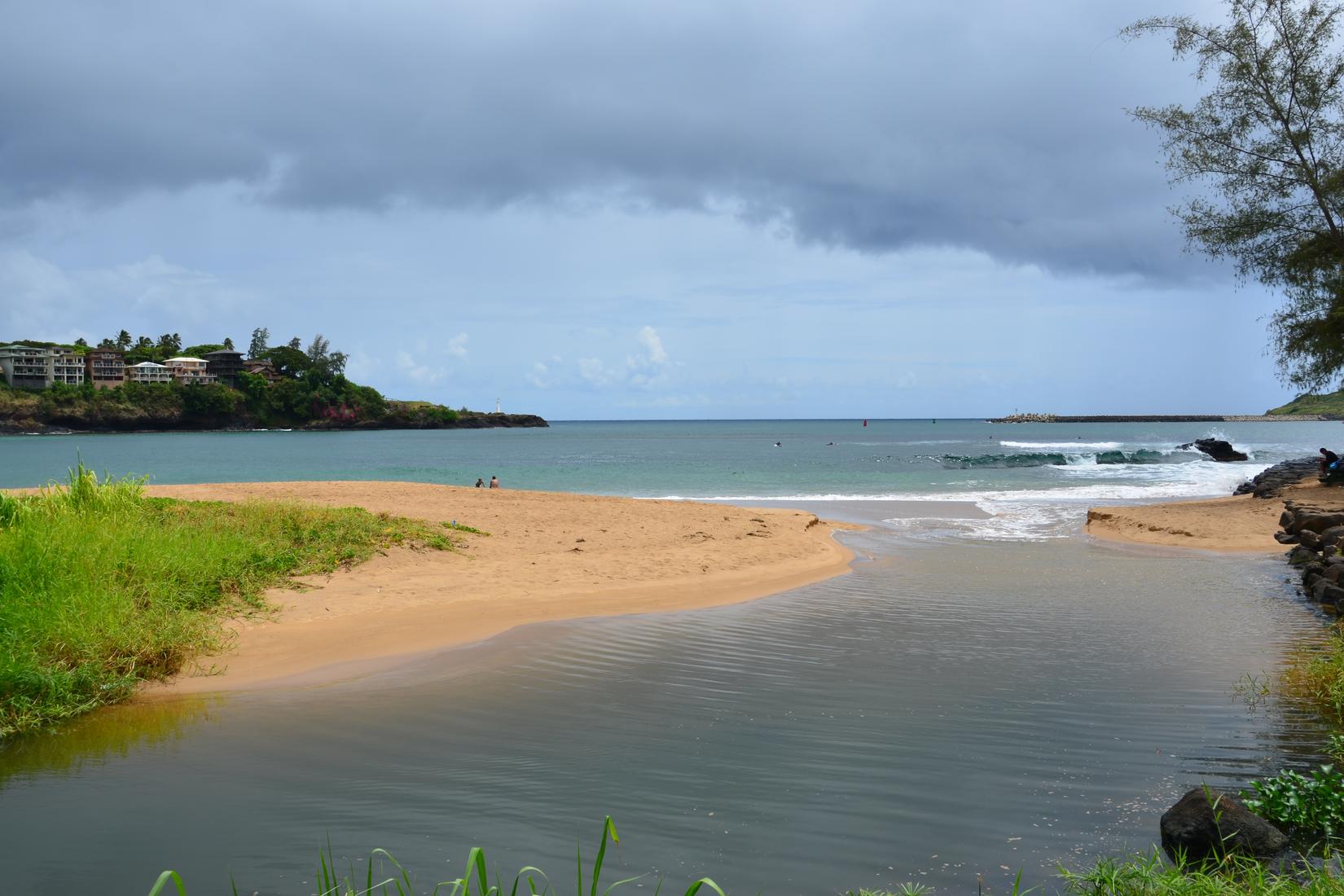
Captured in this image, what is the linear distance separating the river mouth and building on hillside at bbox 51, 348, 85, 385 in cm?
17684

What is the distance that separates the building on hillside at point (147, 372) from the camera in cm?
16138

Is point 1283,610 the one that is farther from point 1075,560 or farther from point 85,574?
point 85,574

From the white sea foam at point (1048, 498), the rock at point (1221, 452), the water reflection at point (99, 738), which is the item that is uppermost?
the rock at point (1221, 452)

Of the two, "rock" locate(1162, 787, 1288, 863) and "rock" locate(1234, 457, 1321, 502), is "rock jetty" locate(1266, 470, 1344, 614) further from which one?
"rock" locate(1162, 787, 1288, 863)

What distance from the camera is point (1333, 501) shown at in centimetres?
2133

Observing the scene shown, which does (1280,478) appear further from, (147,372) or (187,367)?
(187,367)

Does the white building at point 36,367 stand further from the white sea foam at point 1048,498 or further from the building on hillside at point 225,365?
the white sea foam at point 1048,498

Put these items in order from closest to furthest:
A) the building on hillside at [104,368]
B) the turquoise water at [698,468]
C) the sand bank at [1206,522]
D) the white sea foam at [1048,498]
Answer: the sand bank at [1206,522], the white sea foam at [1048,498], the turquoise water at [698,468], the building on hillside at [104,368]

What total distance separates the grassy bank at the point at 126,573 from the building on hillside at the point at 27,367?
170 m

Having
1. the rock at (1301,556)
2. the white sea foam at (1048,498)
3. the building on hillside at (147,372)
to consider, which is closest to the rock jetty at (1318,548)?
the rock at (1301,556)

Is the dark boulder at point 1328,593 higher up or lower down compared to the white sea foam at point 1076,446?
lower down

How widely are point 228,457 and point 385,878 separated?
70.9 meters

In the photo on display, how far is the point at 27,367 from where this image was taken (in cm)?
15062

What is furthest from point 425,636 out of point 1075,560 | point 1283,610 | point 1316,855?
point 1075,560
